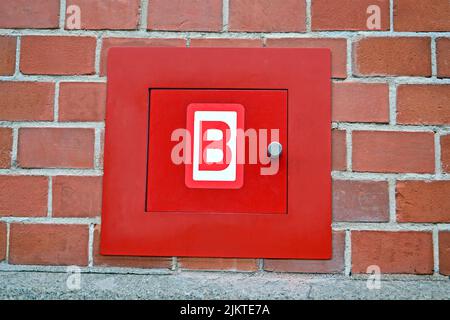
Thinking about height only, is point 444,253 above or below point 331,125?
below

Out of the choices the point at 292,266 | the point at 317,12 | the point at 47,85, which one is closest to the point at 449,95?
the point at 317,12

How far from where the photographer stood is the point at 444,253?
0.82 m

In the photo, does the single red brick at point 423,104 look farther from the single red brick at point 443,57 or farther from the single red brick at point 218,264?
the single red brick at point 218,264

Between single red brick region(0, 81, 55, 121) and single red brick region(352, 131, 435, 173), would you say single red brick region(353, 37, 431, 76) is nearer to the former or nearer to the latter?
single red brick region(352, 131, 435, 173)

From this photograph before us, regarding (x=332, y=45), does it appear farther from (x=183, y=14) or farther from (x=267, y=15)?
(x=183, y=14)

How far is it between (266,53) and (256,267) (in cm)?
38

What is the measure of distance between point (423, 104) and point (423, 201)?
17 centimetres

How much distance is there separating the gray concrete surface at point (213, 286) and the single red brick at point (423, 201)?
0.11m

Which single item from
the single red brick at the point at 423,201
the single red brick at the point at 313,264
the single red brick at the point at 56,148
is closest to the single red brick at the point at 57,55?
the single red brick at the point at 56,148

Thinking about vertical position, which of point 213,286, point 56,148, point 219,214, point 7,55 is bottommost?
point 213,286

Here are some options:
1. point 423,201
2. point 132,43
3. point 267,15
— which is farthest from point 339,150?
point 132,43

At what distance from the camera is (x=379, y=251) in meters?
0.82

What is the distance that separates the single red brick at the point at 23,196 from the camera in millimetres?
847
